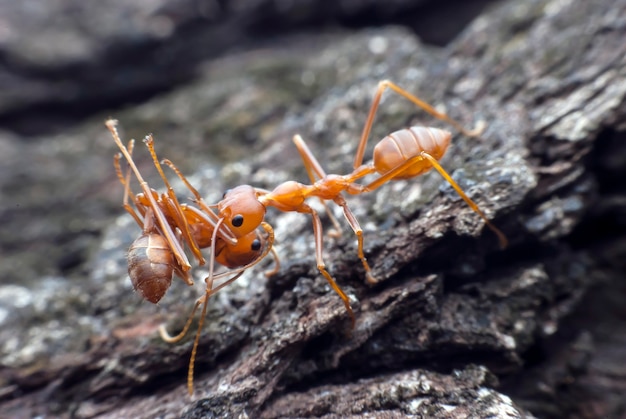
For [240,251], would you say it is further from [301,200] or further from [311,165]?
[311,165]

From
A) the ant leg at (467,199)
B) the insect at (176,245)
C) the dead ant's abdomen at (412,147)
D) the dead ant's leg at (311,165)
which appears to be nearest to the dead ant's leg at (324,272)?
the insect at (176,245)

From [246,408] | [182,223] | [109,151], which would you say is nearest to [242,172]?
[182,223]

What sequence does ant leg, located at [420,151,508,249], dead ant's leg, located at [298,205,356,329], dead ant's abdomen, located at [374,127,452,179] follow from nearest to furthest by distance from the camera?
dead ant's leg, located at [298,205,356,329]
ant leg, located at [420,151,508,249]
dead ant's abdomen, located at [374,127,452,179]

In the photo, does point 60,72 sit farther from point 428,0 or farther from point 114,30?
point 428,0

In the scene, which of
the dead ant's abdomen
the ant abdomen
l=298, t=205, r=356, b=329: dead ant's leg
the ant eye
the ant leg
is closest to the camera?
the ant abdomen

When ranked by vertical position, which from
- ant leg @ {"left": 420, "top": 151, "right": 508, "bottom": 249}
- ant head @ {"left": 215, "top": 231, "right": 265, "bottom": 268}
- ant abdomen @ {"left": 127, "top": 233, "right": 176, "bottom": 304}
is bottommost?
ant leg @ {"left": 420, "top": 151, "right": 508, "bottom": 249}

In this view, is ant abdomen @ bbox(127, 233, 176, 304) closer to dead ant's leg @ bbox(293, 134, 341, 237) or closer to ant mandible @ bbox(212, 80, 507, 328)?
ant mandible @ bbox(212, 80, 507, 328)

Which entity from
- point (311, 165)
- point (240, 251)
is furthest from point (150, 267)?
point (311, 165)

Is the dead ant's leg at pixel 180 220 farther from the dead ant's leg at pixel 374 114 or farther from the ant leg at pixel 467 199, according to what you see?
the ant leg at pixel 467 199

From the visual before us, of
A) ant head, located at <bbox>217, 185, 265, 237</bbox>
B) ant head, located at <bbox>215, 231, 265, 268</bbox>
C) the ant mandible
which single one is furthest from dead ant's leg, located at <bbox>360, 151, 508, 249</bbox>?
ant head, located at <bbox>215, 231, 265, 268</bbox>
